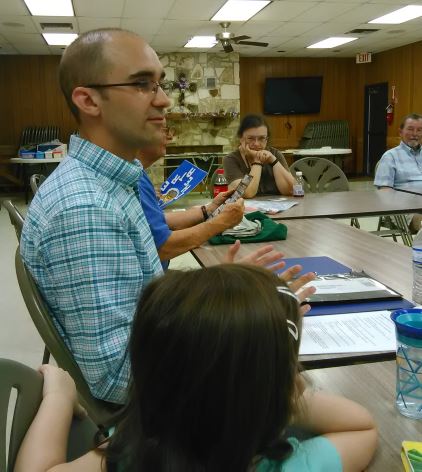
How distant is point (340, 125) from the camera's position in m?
11.5

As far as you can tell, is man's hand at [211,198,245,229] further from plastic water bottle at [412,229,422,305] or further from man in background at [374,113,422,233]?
man in background at [374,113,422,233]

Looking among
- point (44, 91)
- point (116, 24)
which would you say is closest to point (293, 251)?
point (116, 24)

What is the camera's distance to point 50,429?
0.79 m

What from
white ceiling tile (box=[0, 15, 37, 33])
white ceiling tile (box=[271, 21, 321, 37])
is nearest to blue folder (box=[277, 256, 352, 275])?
white ceiling tile (box=[0, 15, 37, 33])

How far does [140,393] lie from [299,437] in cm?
25

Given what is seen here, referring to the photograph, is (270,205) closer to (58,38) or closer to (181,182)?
(181,182)

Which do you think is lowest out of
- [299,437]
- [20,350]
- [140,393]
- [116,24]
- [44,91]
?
[20,350]

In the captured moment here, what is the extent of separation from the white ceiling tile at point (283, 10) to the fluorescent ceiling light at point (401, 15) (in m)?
1.42

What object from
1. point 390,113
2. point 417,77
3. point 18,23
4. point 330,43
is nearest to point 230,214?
point 18,23

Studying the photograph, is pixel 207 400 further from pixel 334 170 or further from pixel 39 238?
pixel 334 170

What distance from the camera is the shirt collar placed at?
116 cm

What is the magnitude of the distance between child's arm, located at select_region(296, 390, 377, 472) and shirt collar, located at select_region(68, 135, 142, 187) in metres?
0.66

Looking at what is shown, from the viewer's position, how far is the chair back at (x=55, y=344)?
1035mm

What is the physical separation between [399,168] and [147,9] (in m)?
4.20
